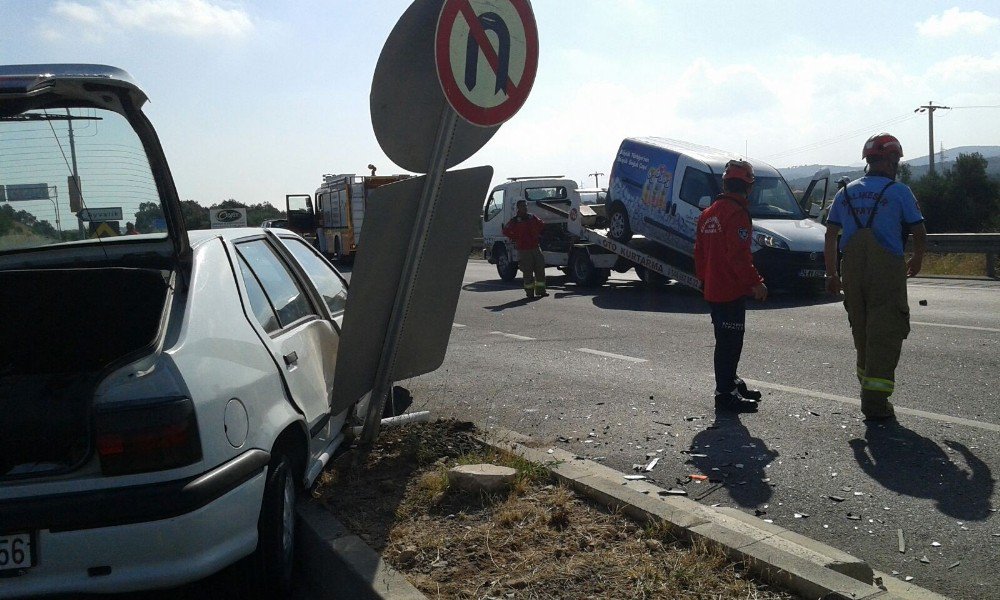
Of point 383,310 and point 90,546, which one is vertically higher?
point 383,310

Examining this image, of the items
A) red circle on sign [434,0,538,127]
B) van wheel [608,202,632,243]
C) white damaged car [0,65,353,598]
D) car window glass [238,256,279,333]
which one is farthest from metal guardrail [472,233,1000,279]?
white damaged car [0,65,353,598]

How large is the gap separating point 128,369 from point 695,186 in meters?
14.5

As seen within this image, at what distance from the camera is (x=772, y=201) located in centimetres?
1675

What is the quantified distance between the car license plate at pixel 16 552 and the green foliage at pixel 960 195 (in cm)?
4887

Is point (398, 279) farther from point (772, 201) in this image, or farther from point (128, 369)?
point (772, 201)

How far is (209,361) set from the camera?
3342mm

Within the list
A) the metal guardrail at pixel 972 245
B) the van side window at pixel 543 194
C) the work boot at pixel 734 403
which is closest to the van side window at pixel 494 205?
the van side window at pixel 543 194

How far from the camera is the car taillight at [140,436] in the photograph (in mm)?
3043

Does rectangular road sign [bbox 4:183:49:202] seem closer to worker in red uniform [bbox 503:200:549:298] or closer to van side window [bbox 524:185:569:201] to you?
worker in red uniform [bbox 503:200:549:298]

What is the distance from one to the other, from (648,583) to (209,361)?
1.81m

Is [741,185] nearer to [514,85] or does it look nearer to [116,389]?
[514,85]

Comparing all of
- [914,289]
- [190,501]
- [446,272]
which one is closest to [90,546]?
[190,501]

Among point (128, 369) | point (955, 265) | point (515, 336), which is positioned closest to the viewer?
point (128, 369)

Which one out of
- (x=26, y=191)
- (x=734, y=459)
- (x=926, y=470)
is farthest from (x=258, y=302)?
(x=926, y=470)
